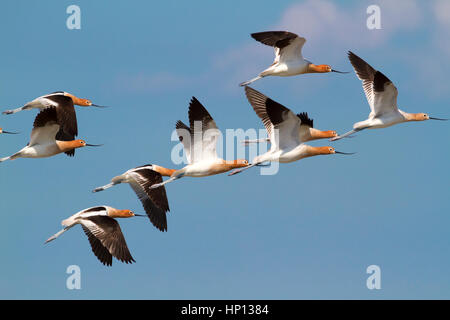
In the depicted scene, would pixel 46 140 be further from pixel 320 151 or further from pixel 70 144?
pixel 320 151

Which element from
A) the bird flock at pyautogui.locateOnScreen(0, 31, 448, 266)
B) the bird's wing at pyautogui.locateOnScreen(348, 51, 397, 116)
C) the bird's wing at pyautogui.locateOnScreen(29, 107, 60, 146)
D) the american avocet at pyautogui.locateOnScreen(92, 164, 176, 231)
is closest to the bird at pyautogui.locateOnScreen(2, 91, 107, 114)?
the bird flock at pyautogui.locateOnScreen(0, 31, 448, 266)

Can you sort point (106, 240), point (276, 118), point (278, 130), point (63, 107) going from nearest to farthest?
point (276, 118)
point (278, 130)
point (106, 240)
point (63, 107)

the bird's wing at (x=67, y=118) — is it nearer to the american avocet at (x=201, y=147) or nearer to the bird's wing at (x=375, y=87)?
the american avocet at (x=201, y=147)

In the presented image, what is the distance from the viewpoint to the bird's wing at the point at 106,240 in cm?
2520

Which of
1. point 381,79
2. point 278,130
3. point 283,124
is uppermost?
point 381,79

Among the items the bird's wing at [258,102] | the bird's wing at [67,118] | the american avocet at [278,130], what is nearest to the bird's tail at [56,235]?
the bird's wing at [67,118]

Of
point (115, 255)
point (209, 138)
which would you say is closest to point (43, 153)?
point (115, 255)

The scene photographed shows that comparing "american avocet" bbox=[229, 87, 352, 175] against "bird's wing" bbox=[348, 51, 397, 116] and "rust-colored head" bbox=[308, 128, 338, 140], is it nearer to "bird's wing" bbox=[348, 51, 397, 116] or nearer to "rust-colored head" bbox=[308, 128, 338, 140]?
"bird's wing" bbox=[348, 51, 397, 116]

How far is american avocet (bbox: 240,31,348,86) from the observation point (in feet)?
92.7

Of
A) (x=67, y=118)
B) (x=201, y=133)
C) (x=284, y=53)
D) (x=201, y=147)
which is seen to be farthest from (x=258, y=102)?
(x=67, y=118)

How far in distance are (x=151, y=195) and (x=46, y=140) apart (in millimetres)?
3524

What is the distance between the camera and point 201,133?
931 inches

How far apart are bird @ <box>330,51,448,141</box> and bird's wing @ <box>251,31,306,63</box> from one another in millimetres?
1851

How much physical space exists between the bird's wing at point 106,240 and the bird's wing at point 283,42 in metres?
7.43
